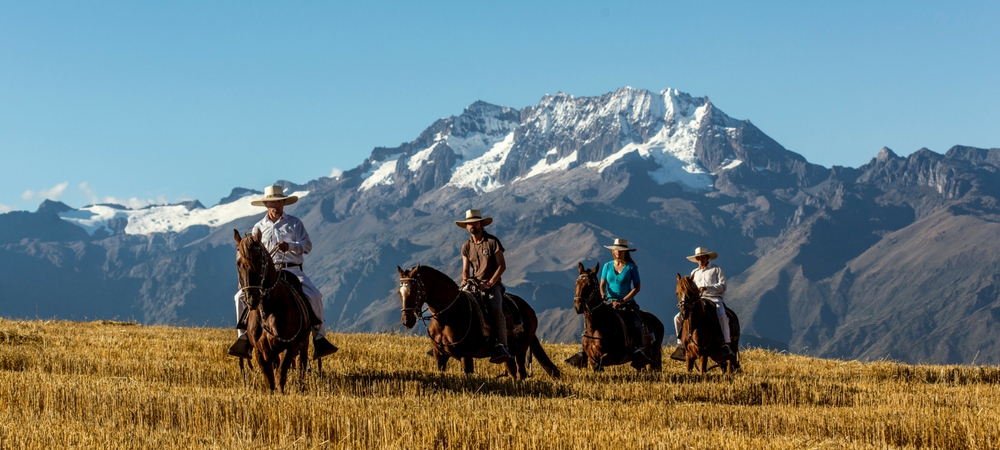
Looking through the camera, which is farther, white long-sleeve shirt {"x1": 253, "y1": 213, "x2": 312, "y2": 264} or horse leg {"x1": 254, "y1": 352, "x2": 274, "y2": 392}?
white long-sleeve shirt {"x1": 253, "y1": 213, "x2": 312, "y2": 264}

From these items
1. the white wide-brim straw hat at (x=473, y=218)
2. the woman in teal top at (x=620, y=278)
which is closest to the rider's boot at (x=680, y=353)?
the woman in teal top at (x=620, y=278)

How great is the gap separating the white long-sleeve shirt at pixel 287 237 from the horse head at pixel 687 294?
27.7 ft

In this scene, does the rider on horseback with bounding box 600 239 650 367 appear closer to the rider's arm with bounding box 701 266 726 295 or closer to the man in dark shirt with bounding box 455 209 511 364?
the rider's arm with bounding box 701 266 726 295

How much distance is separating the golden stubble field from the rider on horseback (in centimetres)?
111

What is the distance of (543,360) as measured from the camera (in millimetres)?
18641

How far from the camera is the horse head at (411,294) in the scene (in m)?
15.8

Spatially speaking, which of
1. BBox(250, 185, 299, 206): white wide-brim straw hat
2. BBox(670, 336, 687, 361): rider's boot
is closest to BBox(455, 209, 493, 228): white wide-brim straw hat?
BBox(250, 185, 299, 206): white wide-brim straw hat

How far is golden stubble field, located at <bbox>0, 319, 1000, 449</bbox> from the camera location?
10117 millimetres

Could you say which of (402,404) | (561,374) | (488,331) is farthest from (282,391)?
(561,374)

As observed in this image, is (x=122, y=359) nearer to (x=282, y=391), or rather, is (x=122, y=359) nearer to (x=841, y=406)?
(x=282, y=391)

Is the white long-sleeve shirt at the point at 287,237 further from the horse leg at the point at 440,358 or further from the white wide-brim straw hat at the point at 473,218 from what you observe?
the white wide-brim straw hat at the point at 473,218

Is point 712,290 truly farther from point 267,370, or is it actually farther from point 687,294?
point 267,370

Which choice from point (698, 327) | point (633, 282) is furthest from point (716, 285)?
point (633, 282)

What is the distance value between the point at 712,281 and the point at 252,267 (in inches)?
443
